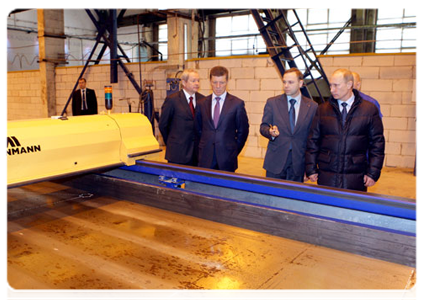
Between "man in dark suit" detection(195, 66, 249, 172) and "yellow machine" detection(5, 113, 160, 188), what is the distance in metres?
0.41

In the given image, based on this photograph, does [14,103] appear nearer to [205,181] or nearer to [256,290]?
[205,181]

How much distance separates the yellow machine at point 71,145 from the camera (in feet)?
6.89

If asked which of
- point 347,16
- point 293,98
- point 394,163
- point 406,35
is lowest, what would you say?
point 394,163

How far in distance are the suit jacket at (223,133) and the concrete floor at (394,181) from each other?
126 centimetres

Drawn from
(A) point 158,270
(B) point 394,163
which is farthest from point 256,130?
(A) point 158,270

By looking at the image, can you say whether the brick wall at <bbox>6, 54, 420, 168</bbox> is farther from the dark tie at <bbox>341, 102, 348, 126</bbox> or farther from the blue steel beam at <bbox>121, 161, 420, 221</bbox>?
the blue steel beam at <bbox>121, 161, 420, 221</bbox>

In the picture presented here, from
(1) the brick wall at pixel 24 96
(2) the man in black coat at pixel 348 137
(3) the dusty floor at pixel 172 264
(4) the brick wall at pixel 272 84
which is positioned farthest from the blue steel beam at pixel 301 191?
(1) the brick wall at pixel 24 96

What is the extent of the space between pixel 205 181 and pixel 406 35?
952 cm

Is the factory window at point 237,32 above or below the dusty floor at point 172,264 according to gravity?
above

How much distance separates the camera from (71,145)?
91.1 inches

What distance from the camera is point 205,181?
7.49ft

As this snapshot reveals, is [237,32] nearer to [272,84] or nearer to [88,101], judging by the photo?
[272,84]

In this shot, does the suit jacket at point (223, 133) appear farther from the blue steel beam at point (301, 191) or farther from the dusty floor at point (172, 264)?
the dusty floor at point (172, 264)

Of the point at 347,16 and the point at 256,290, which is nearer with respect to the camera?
the point at 256,290
